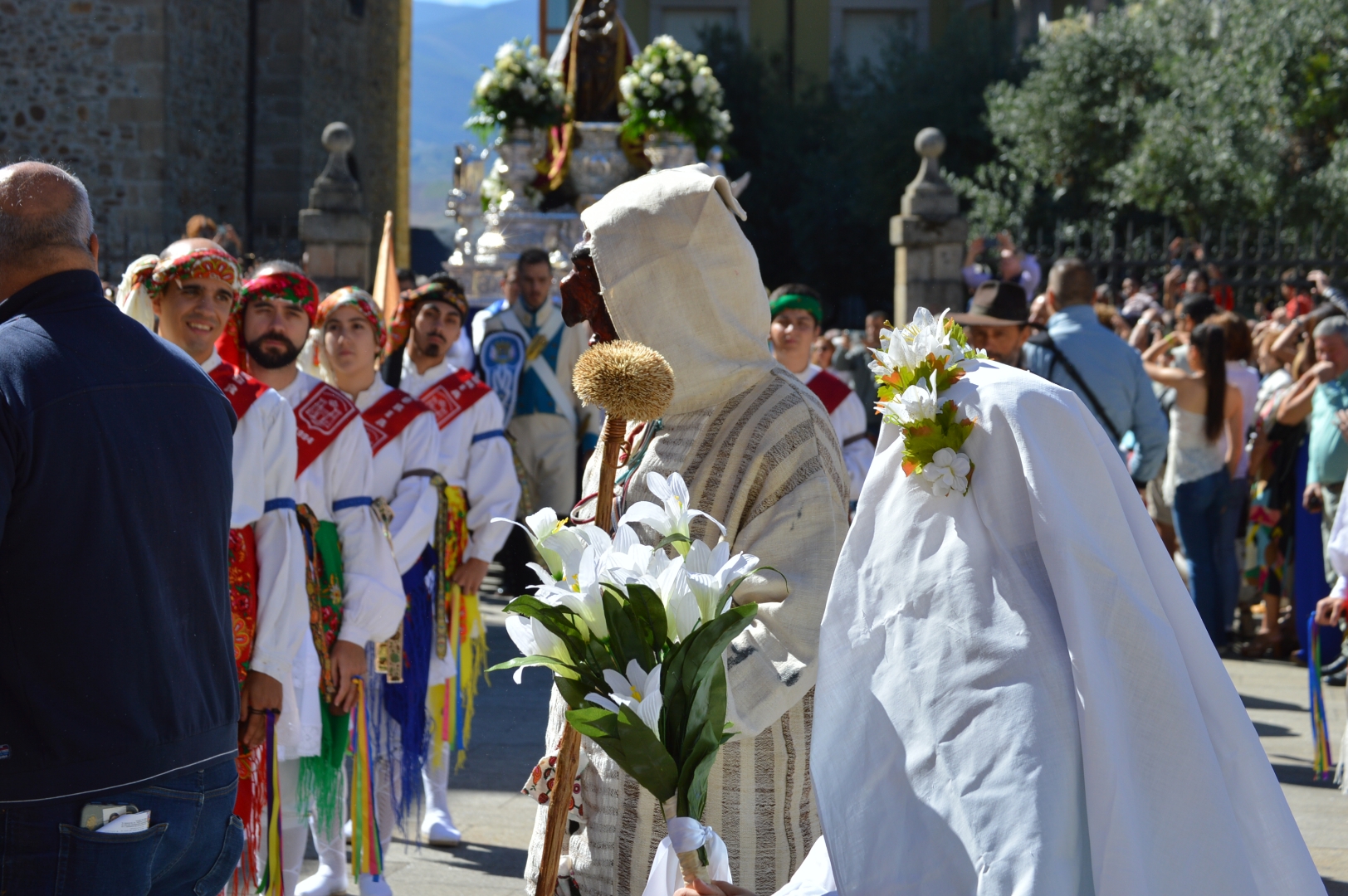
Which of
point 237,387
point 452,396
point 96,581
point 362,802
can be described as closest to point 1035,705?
point 96,581

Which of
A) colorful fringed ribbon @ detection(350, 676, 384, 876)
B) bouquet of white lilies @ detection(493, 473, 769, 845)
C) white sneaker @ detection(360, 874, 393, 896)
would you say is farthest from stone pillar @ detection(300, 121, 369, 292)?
bouquet of white lilies @ detection(493, 473, 769, 845)

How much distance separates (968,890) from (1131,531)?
21.0 inches

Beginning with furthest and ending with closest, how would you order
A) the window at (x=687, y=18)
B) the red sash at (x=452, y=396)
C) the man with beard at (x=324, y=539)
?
1. the window at (x=687, y=18)
2. the red sash at (x=452, y=396)
3. the man with beard at (x=324, y=539)

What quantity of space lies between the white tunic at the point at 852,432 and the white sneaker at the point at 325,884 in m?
3.10

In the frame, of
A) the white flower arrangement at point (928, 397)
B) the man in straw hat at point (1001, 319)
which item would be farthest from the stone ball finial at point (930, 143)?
the white flower arrangement at point (928, 397)

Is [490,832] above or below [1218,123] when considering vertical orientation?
below

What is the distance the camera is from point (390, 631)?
14.9 feet

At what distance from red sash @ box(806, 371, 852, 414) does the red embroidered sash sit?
137 inches

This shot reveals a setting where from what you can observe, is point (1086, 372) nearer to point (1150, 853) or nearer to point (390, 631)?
point (390, 631)

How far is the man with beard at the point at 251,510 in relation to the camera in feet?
12.3

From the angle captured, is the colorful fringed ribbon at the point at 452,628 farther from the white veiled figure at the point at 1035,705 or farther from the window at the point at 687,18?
the window at the point at 687,18

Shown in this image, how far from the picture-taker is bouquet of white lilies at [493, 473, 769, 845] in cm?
189

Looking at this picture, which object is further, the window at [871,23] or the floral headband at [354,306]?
the window at [871,23]

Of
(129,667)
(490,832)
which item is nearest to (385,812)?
(490,832)
